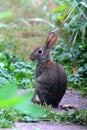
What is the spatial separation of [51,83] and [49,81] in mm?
37

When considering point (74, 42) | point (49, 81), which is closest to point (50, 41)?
point (49, 81)

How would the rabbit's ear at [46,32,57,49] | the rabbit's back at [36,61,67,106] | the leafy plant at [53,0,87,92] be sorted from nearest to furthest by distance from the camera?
the rabbit's back at [36,61,67,106], the rabbit's ear at [46,32,57,49], the leafy plant at [53,0,87,92]

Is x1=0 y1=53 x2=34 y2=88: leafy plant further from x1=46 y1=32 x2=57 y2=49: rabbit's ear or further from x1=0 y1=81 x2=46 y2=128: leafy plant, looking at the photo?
x1=0 y1=81 x2=46 y2=128: leafy plant

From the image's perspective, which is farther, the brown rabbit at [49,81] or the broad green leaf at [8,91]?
the brown rabbit at [49,81]

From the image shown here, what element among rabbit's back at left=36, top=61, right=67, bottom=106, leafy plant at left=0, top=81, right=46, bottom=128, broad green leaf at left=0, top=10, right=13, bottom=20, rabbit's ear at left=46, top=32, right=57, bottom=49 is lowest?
rabbit's back at left=36, top=61, right=67, bottom=106

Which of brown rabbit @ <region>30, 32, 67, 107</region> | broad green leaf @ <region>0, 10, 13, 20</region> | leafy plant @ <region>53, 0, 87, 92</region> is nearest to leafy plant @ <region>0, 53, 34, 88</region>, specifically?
leafy plant @ <region>53, 0, 87, 92</region>

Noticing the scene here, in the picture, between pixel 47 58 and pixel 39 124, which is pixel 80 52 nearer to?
pixel 47 58

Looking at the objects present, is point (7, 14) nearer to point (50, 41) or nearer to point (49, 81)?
point (49, 81)

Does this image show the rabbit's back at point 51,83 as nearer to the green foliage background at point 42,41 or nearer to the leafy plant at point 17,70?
the green foliage background at point 42,41

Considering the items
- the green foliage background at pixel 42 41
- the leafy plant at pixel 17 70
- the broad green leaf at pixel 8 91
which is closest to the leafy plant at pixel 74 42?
the green foliage background at pixel 42 41

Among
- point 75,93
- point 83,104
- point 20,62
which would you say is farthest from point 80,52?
point 83,104

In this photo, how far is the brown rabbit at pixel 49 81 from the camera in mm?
5215

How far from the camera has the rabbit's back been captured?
17.1ft

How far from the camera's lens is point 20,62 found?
24.8 ft
